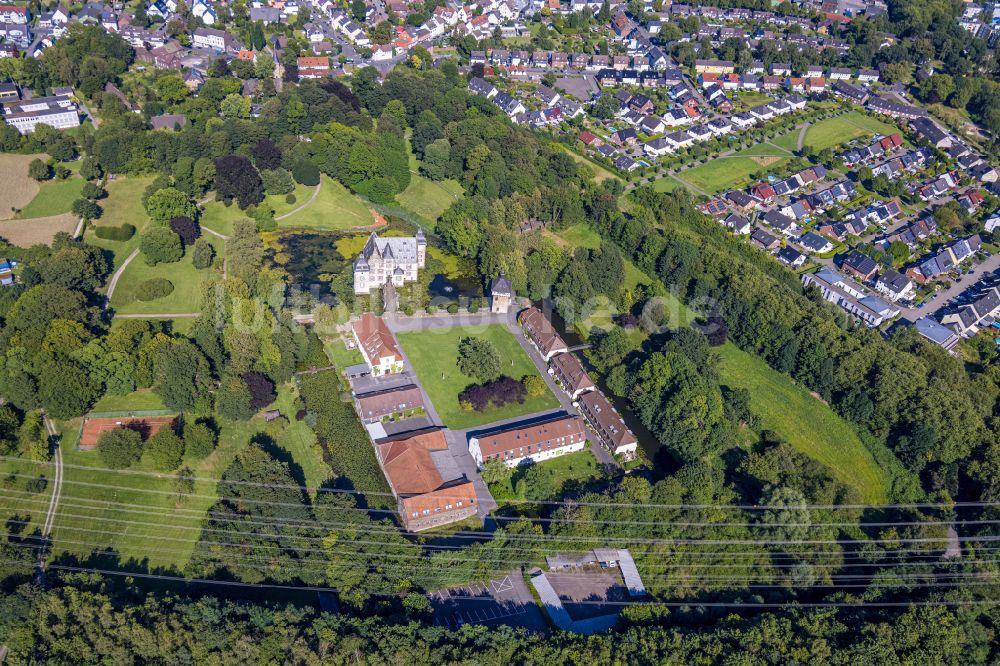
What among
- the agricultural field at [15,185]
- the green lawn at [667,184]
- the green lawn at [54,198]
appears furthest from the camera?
the green lawn at [667,184]

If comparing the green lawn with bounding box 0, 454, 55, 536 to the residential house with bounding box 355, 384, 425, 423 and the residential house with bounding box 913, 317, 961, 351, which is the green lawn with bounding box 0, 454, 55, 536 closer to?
the residential house with bounding box 355, 384, 425, 423

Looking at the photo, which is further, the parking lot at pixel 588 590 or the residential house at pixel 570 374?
the residential house at pixel 570 374


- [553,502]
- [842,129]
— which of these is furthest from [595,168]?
[553,502]

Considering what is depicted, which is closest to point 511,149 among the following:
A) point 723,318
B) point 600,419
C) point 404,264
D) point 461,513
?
point 404,264

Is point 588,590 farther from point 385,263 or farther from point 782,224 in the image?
point 782,224

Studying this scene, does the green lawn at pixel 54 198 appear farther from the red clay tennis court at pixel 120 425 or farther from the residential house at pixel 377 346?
the residential house at pixel 377 346

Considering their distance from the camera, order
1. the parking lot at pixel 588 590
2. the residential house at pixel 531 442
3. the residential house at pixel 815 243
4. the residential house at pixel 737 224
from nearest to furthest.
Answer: the parking lot at pixel 588 590, the residential house at pixel 531 442, the residential house at pixel 815 243, the residential house at pixel 737 224

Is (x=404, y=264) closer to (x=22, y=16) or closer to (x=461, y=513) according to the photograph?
(x=461, y=513)

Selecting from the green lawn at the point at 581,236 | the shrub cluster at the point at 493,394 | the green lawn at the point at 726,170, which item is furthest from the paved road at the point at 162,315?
the green lawn at the point at 726,170
